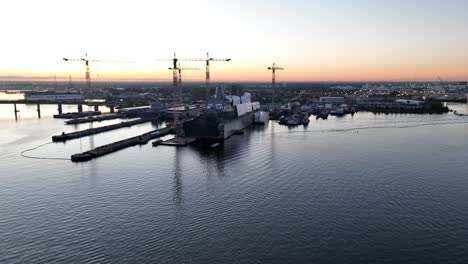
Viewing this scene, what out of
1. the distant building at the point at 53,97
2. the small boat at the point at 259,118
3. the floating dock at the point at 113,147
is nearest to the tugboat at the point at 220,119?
the small boat at the point at 259,118

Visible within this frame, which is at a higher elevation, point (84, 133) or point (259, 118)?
point (259, 118)

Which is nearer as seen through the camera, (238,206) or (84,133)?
(238,206)

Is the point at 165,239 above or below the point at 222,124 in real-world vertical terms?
below

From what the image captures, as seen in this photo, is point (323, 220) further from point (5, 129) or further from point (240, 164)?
point (5, 129)

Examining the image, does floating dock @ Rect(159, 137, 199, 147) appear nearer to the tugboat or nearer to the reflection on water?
the tugboat

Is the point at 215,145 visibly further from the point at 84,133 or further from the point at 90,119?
the point at 90,119

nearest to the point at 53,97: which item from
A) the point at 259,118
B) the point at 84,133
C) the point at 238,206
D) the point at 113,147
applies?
the point at 84,133

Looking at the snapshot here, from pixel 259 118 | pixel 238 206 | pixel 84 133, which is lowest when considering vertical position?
pixel 238 206

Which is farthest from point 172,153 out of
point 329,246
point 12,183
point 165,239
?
point 329,246
